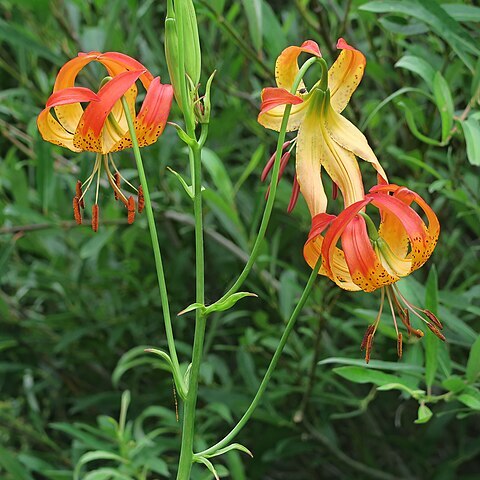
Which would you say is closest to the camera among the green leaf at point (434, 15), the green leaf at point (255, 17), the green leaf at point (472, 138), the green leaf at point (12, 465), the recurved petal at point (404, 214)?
the recurved petal at point (404, 214)

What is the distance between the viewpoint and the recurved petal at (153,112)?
0.59 meters

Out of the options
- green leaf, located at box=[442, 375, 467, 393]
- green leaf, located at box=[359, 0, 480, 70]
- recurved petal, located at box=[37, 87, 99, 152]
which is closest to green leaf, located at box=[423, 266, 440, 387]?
green leaf, located at box=[442, 375, 467, 393]

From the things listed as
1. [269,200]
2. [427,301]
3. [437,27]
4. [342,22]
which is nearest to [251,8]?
[342,22]

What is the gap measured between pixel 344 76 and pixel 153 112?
0.13 m

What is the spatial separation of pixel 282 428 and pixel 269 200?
781mm

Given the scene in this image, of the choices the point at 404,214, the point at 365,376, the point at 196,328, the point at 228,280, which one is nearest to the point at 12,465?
the point at 228,280

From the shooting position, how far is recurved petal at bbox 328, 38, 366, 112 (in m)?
0.61

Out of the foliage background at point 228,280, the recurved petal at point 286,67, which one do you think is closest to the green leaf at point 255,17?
the foliage background at point 228,280

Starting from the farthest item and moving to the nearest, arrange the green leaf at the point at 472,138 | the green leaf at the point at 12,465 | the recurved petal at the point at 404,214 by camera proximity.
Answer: the green leaf at the point at 12,465
the green leaf at the point at 472,138
the recurved petal at the point at 404,214

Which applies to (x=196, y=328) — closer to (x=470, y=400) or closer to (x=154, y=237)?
(x=154, y=237)

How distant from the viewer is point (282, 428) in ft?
4.16

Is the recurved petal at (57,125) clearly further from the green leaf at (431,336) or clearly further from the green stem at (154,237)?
the green leaf at (431,336)

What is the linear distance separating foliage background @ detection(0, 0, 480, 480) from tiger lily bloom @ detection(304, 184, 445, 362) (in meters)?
0.36

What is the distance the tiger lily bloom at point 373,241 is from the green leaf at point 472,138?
0.66ft
